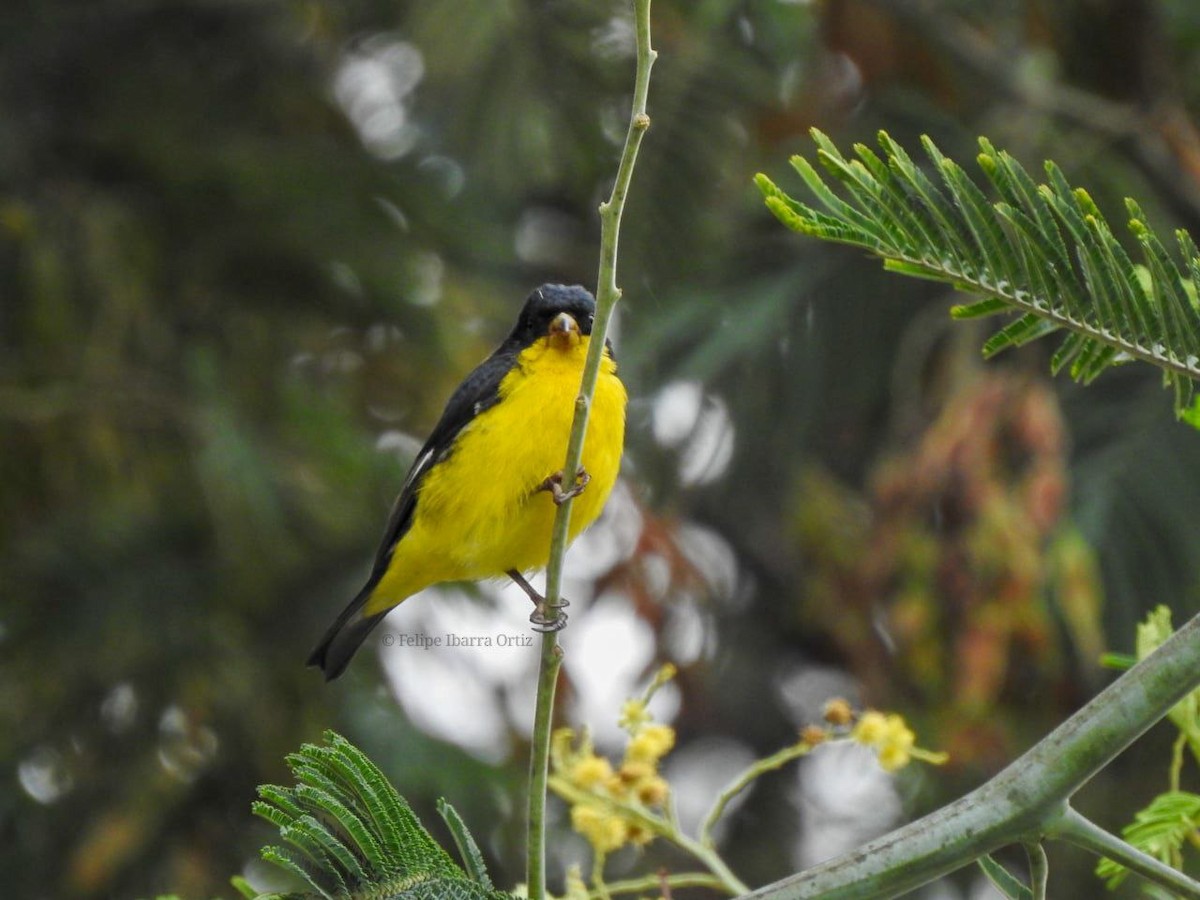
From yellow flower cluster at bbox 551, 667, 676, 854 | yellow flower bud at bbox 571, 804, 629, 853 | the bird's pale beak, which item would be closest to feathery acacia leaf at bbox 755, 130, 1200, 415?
yellow flower cluster at bbox 551, 667, 676, 854

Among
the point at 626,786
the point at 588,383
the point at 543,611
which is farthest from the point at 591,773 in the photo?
the point at 588,383

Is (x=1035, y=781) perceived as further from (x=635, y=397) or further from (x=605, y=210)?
(x=635, y=397)

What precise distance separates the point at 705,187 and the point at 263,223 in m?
2.16

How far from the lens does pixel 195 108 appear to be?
26.1 ft

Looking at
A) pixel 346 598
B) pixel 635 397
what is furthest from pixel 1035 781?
pixel 346 598

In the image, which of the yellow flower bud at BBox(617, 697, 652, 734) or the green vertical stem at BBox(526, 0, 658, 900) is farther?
the yellow flower bud at BBox(617, 697, 652, 734)

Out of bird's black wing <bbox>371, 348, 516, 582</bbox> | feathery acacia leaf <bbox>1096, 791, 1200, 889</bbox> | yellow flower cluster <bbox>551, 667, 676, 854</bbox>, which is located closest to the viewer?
feathery acacia leaf <bbox>1096, 791, 1200, 889</bbox>

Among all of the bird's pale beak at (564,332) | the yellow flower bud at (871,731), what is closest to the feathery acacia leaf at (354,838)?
the yellow flower bud at (871,731)

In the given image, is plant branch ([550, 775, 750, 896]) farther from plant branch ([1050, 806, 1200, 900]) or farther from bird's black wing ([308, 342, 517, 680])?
bird's black wing ([308, 342, 517, 680])

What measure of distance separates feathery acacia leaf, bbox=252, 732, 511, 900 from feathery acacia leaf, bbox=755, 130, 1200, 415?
23.4 inches

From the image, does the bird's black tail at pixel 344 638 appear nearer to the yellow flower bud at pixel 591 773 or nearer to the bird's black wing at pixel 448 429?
the bird's black wing at pixel 448 429

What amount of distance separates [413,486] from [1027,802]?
286 centimetres

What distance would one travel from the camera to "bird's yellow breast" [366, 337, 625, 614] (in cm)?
350

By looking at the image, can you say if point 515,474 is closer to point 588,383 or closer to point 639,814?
point 639,814
